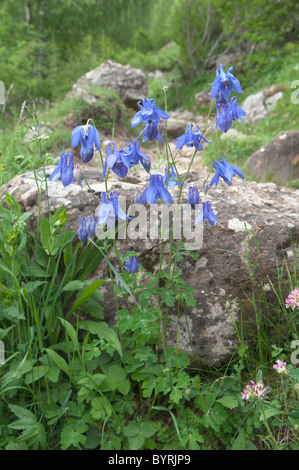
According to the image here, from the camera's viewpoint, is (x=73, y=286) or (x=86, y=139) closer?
(x=86, y=139)

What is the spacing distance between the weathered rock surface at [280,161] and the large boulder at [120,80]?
5501mm

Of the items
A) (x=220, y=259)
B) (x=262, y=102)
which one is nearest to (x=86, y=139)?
(x=220, y=259)

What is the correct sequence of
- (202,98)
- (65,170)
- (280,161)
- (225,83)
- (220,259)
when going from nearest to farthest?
(225,83), (65,170), (220,259), (280,161), (202,98)

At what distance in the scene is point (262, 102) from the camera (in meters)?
9.08

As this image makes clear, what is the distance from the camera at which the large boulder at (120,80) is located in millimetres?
9320

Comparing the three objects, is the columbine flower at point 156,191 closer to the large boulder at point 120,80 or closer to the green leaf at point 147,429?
the green leaf at point 147,429

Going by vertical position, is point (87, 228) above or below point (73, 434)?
above

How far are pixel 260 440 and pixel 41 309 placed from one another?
124 centimetres

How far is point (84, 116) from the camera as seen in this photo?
6.88 m

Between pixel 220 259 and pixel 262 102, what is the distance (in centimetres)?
836

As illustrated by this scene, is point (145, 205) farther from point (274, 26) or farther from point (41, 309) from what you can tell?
point (274, 26)

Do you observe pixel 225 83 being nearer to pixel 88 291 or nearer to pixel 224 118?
pixel 224 118

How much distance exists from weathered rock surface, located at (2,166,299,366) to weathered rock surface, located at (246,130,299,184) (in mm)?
2565
